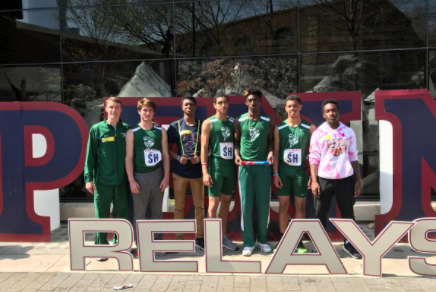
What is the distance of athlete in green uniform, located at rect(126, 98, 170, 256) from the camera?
14.5 ft

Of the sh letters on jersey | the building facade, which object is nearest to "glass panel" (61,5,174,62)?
the building facade

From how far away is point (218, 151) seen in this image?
453 centimetres

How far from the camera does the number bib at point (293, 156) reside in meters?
4.50

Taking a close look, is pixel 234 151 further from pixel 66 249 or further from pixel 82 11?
pixel 82 11

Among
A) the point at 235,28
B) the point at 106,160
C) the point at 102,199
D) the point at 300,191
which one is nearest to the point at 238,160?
the point at 300,191

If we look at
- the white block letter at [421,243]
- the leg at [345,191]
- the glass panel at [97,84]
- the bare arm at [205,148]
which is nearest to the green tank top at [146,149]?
the bare arm at [205,148]

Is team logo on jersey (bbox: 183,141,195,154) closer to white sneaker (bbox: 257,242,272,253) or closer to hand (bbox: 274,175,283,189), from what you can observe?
hand (bbox: 274,175,283,189)

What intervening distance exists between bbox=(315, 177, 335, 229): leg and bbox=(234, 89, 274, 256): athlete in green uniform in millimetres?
571

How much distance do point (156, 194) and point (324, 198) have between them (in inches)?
74.5

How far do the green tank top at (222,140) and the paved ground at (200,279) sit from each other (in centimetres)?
115

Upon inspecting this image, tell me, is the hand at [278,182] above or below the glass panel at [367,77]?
below

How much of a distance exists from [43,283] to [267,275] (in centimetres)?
223

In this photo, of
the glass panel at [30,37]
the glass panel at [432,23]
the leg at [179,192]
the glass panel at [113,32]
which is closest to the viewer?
the leg at [179,192]

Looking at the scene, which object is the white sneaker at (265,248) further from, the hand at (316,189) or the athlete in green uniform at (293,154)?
the hand at (316,189)
